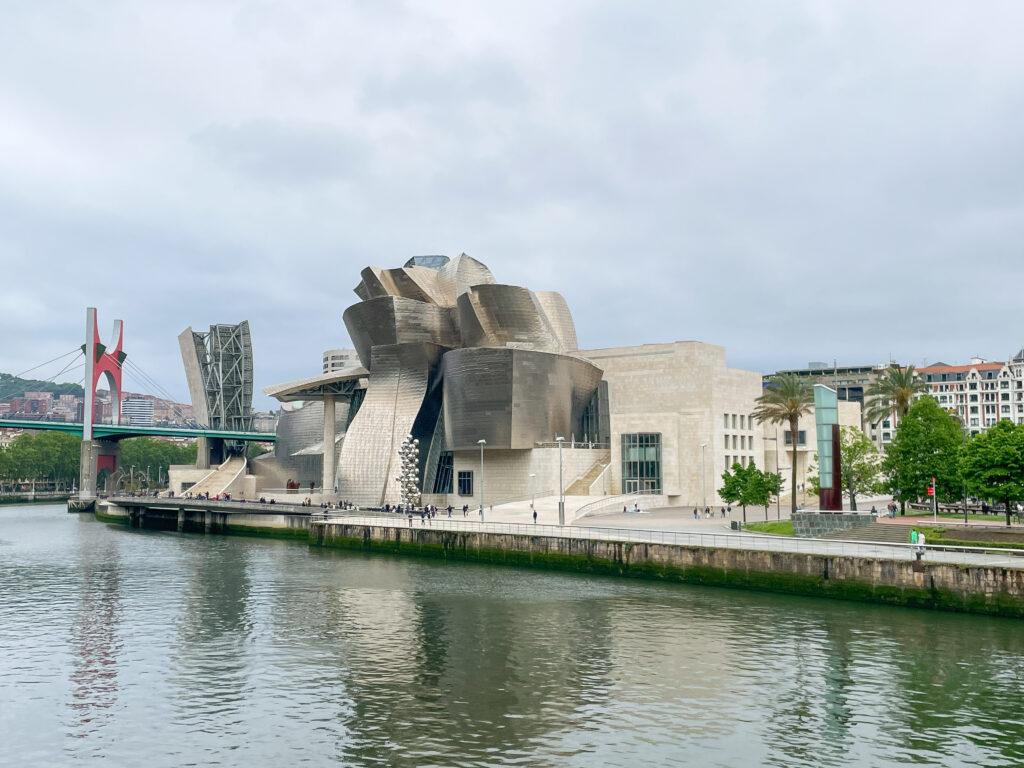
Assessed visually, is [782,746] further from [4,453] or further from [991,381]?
[4,453]

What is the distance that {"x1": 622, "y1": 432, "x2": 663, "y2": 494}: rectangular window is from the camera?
78125mm

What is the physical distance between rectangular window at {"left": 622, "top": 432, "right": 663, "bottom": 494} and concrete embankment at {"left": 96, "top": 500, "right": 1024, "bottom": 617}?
26.9 metres

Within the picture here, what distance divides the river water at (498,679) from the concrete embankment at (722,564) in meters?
0.99

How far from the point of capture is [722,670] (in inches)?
981

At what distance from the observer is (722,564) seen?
3966 cm

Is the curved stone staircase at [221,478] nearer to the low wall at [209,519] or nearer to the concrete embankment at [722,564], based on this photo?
the low wall at [209,519]

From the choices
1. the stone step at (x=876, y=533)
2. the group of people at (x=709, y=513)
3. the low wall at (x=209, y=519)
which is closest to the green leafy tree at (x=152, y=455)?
the low wall at (x=209, y=519)

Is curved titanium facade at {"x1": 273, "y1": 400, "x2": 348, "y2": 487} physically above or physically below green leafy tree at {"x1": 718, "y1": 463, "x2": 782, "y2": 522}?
above

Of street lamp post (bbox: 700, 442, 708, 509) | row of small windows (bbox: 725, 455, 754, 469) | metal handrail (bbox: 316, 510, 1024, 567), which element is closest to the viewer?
metal handrail (bbox: 316, 510, 1024, 567)

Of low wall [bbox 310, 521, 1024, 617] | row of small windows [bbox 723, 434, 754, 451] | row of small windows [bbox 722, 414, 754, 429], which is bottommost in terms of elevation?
low wall [bbox 310, 521, 1024, 617]

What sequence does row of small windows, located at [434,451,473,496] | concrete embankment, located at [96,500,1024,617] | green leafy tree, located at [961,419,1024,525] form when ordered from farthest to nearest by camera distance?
row of small windows, located at [434,451,473,496] < green leafy tree, located at [961,419,1024,525] < concrete embankment, located at [96,500,1024,617]

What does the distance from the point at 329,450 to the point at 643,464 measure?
33.5m

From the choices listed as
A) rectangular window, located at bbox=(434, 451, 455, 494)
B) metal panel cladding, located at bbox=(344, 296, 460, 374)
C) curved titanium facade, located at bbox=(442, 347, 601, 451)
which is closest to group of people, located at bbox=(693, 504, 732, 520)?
curved titanium facade, located at bbox=(442, 347, 601, 451)

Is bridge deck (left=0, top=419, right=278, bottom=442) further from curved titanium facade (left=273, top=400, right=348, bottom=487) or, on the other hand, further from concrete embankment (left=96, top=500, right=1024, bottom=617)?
concrete embankment (left=96, top=500, right=1024, bottom=617)
